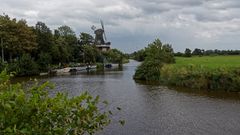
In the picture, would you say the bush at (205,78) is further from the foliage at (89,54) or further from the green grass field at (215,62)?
the foliage at (89,54)

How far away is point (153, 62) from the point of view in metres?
61.6

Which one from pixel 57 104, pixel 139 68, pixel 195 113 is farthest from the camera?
pixel 139 68

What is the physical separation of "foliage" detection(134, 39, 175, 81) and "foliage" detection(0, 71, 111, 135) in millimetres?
53361

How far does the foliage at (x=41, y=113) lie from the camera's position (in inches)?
182

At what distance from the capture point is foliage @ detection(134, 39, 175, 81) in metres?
60.2

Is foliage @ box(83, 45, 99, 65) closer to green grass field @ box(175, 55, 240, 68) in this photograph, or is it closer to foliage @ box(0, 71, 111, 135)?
green grass field @ box(175, 55, 240, 68)

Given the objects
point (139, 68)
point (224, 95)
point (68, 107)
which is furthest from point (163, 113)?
point (139, 68)

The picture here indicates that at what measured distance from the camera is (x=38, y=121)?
5035mm

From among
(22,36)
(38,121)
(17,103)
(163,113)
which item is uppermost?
(22,36)

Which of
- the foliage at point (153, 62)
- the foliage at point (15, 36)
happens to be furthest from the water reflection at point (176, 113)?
the foliage at point (15, 36)

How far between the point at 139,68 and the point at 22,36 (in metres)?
28.3

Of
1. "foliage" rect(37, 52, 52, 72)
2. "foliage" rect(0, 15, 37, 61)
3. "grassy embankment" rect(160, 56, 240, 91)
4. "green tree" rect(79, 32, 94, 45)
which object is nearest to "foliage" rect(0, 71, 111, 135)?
"grassy embankment" rect(160, 56, 240, 91)

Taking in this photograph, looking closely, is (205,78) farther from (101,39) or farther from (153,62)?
(101,39)

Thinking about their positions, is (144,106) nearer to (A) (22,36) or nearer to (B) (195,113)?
(B) (195,113)
